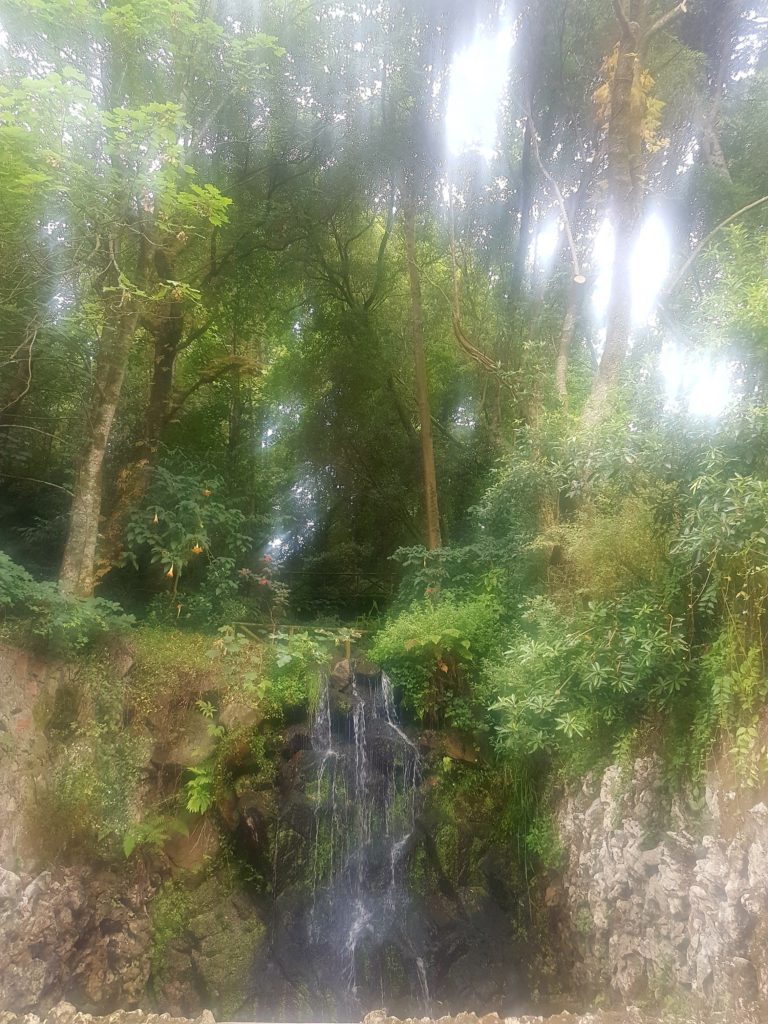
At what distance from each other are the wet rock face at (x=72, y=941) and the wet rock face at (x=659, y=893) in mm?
4751

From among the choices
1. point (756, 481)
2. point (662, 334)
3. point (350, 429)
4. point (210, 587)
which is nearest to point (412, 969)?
point (210, 587)

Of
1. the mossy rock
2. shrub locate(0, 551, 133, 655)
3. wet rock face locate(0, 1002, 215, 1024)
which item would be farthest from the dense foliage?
wet rock face locate(0, 1002, 215, 1024)

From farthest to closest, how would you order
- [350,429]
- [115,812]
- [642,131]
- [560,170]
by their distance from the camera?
1. [350,429]
2. [560,170]
3. [642,131]
4. [115,812]

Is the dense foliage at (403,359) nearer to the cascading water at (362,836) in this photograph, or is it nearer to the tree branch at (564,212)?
the tree branch at (564,212)

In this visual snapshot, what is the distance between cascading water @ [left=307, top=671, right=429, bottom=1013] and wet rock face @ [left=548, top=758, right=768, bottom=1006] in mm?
2170

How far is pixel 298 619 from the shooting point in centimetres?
1308

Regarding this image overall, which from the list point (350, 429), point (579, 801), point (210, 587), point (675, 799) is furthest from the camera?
point (350, 429)

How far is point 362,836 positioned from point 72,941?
3451 mm

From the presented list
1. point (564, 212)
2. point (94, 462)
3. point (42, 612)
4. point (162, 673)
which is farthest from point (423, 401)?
point (42, 612)

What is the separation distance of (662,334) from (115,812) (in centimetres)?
981

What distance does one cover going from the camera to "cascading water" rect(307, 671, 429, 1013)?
720cm

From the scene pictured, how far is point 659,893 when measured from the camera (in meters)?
5.18

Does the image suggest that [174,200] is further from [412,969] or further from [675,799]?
[412,969]

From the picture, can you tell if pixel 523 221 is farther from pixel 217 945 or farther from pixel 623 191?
pixel 217 945
